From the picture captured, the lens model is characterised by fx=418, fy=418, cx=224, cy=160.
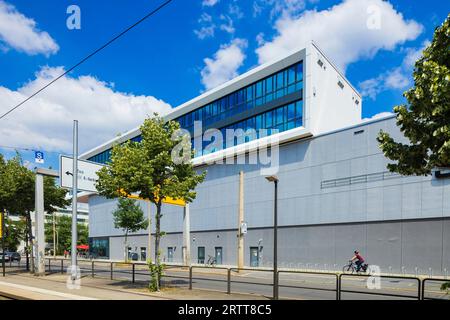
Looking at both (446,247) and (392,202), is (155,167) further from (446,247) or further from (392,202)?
(446,247)

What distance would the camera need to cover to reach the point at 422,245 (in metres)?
27.6

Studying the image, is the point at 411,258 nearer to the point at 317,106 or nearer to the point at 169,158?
the point at 317,106

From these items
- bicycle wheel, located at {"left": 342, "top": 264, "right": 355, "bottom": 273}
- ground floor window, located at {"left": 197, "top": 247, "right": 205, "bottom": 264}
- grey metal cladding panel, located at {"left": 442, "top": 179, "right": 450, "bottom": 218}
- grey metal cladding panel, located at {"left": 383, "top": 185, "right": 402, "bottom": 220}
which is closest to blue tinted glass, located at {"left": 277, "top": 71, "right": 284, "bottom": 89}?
grey metal cladding panel, located at {"left": 383, "top": 185, "right": 402, "bottom": 220}

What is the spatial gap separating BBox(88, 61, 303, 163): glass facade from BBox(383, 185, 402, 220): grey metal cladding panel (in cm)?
951

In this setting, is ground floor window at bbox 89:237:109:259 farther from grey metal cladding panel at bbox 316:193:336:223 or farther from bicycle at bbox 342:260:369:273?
bicycle at bbox 342:260:369:273

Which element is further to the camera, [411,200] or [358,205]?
[358,205]

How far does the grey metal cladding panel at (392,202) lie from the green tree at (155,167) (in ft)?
59.1

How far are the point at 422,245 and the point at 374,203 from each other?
4.18 meters

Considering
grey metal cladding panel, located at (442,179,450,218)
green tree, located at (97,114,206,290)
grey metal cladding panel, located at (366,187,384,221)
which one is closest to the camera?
green tree, located at (97,114,206,290)

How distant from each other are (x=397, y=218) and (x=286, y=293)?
1617 centimetres

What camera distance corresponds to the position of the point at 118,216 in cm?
4556

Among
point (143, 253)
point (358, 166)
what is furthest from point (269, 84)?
point (143, 253)

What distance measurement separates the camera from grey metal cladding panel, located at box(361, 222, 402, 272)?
28828 millimetres
